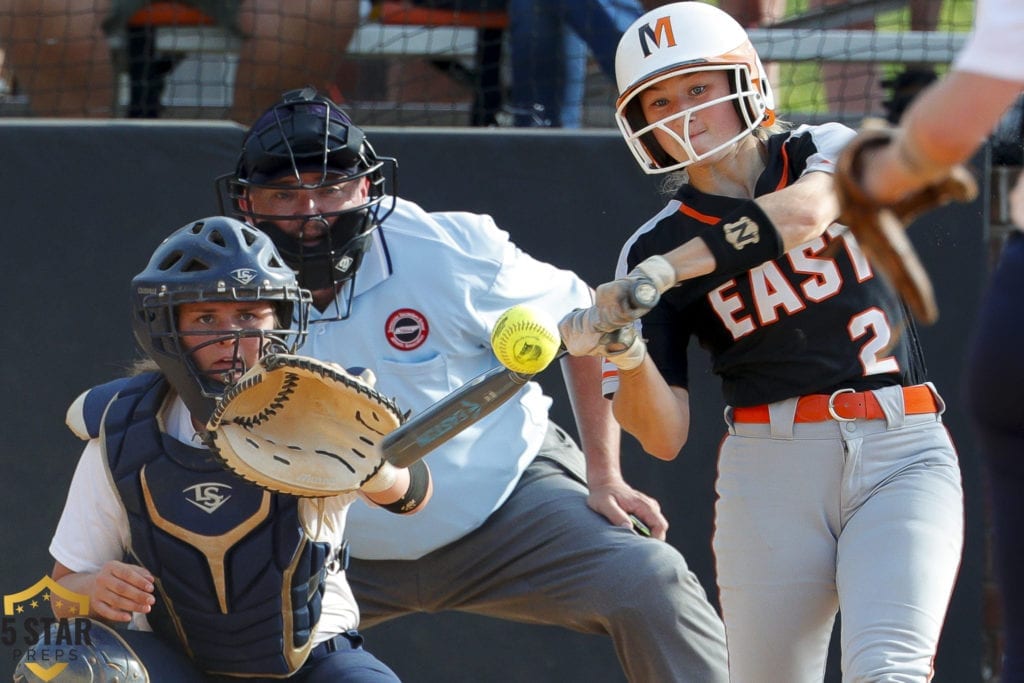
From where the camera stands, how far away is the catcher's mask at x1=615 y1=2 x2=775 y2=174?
9.65ft

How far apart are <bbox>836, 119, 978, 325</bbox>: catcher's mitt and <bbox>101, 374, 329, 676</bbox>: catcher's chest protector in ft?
4.69

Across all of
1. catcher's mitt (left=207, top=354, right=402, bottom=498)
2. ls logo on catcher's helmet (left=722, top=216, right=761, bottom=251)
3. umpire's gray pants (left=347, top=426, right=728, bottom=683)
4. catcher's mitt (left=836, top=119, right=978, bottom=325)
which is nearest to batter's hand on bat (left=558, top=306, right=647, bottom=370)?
ls logo on catcher's helmet (left=722, top=216, right=761, bottom=251)

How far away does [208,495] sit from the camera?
2.77 metres

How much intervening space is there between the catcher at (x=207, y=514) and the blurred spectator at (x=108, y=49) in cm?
226

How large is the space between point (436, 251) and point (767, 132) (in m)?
0.90

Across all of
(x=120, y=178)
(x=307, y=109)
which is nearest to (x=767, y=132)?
(x=307, y=109)

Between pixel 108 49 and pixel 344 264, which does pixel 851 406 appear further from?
pixel 108 49

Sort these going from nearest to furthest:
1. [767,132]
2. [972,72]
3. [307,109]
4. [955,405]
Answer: [972,72], [767,132], [307,109], [955,405]

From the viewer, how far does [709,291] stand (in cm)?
299

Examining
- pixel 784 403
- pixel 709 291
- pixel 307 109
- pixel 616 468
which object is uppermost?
pixel 307 109

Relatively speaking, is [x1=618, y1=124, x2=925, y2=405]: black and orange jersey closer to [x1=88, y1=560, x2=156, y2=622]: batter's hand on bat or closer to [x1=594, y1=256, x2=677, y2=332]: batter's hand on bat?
[x1=594, y1=256, x2=677, y2=332]: batter's hand on bat

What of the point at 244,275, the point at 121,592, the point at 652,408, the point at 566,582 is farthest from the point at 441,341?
the point at 121,592

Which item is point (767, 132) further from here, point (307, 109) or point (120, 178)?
point (120, 178)

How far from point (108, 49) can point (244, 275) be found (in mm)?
2543
